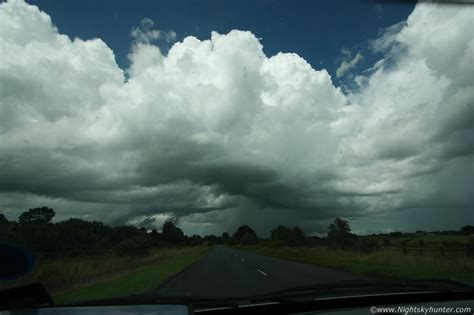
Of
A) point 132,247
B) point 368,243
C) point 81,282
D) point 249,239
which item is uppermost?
point 249,239

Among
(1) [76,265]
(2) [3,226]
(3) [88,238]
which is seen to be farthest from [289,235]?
(2) [3,226]

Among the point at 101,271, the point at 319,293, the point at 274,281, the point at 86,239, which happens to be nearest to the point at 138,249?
the point at 86,239

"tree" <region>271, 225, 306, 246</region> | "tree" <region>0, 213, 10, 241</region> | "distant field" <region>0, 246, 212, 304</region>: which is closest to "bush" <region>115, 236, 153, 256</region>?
"distant field" <region>0, 246, 212, 304</region>

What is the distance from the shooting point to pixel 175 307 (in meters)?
2.20

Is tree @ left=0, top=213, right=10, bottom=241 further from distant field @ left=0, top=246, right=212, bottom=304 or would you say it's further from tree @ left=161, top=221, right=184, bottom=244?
tree @ left=161, top=221, right=184, bottom=244

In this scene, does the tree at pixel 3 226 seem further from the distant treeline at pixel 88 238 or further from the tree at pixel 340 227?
the tree at pixel 340 227

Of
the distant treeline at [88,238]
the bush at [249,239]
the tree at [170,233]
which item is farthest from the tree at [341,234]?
the bush at [249,239]

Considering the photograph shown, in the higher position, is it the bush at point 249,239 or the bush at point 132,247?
the bush at point 249,239

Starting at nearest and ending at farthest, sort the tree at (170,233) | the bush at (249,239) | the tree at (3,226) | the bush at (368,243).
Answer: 1. the tree at (3,226)
2. the bush at (368,243)
3. the tree at (170,233)
4. the bush at (249,239)

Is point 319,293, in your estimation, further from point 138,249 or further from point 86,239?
point 86,239

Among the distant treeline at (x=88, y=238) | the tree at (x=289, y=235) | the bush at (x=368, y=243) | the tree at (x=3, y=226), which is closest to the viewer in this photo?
the tree at (x=3, y=226)

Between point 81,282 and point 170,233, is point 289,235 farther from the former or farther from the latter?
point 81,282

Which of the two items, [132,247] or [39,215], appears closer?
[39,215]

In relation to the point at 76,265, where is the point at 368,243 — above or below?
above
